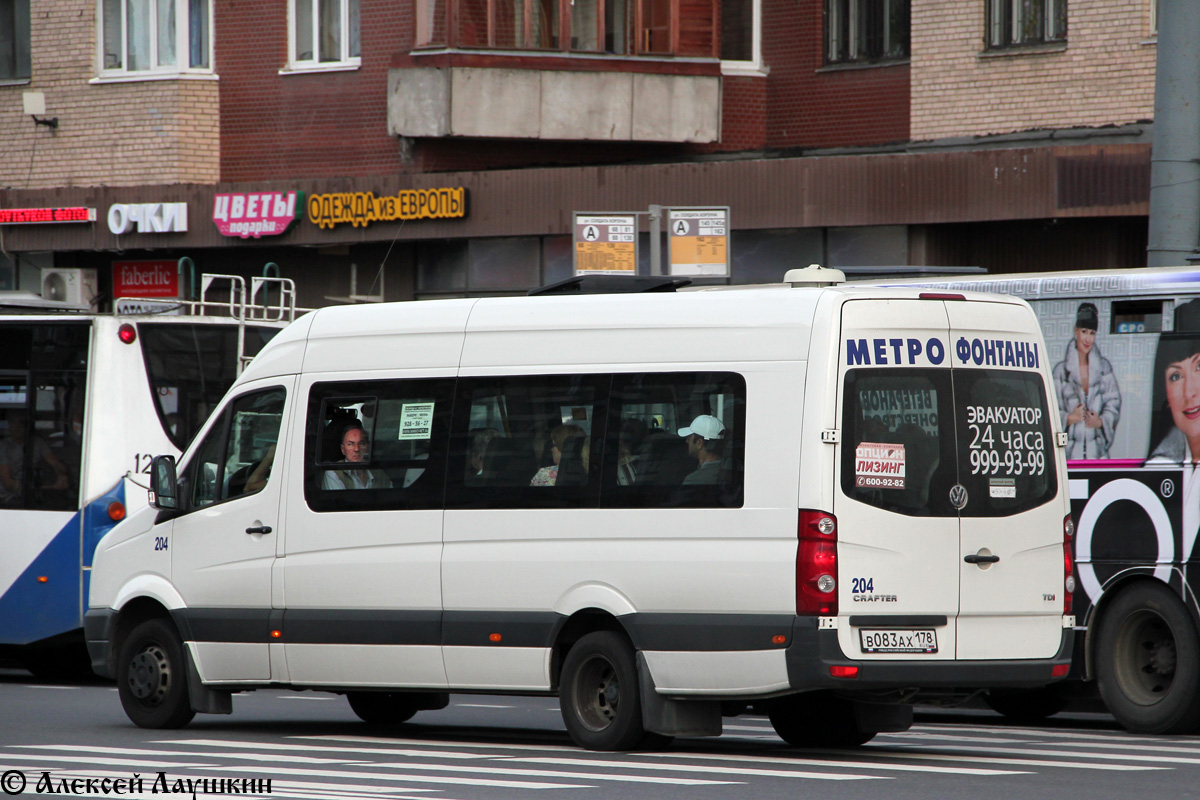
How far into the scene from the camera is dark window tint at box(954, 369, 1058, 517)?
1010cm

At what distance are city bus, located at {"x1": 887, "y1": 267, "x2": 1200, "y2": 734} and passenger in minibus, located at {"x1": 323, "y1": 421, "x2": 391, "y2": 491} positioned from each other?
403 centimetres

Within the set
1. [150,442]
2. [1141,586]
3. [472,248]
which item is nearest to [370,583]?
[1141,586]

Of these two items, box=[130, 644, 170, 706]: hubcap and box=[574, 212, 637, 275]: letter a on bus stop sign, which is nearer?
box=[130, 644, 170, 706]: hubcap

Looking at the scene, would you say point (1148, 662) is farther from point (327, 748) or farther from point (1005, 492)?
point (327, 748)

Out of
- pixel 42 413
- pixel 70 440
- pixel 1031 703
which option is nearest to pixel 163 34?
pixel 42 413

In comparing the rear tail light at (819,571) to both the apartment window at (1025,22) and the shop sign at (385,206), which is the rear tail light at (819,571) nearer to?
the apartment window at (1025,22)

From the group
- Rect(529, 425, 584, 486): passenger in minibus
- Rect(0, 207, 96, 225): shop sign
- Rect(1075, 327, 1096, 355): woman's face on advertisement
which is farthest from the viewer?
Rect(0, 207, 96, 225): shop sign

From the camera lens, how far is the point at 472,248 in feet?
86.3

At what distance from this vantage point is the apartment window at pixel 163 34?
2841 cm

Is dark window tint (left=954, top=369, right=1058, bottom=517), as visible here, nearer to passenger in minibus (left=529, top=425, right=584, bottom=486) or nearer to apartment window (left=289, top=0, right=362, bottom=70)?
passenger in minibus (left=529, top=425, right=584, bottom=486)

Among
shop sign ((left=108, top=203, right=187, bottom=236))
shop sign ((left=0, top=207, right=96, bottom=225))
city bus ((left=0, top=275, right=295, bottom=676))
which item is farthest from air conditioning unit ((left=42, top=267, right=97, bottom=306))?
city bus ((left=0, top=275, right=295, bottom=676))

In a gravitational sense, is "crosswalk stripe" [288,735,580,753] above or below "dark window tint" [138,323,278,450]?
below

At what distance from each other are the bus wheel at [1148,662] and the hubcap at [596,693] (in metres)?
3.54

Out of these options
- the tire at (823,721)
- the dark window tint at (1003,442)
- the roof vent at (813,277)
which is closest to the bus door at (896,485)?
the dark window tint at (1003,442)
